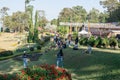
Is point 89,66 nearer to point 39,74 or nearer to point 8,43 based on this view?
point 39,74

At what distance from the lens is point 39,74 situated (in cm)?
1861

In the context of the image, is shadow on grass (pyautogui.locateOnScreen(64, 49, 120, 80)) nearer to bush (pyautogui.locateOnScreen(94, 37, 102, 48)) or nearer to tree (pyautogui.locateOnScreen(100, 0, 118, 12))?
bush (pyautogui.locateOnScreen(94, 37, 102, 48))

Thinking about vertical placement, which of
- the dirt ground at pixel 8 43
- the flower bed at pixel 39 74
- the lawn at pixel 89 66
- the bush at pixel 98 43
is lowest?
the dirt ground at pixel 8 43

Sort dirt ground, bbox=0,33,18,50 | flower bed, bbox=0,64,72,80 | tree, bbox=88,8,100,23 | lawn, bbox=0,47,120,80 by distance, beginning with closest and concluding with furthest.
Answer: flower bed, bbox=0,64,72,80, lawn, bbox=0,47,120,80, dirt ground, bbox=0,33,18,50, tree, bbox=88,8,100,23

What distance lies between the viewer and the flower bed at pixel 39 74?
56.6 ft

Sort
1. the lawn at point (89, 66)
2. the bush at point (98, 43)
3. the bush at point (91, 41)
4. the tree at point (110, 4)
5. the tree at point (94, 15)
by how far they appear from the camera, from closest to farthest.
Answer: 1. the lawn at point (89, 66)
2. the bush at point (98, 43)
3. the bush at point (91, 41)
4. the tree at point (110, 4)
5. the tree at point (94, 15)

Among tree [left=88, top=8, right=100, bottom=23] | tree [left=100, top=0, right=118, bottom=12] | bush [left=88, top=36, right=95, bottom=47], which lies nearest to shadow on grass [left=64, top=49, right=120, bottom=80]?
bush [left=88, top=36, right=95, bottom=47]

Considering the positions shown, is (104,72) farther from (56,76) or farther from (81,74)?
(56,76)

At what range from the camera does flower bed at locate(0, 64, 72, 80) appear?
17.2 m

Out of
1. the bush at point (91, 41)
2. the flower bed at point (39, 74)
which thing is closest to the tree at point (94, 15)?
the bush at point (91, 41)

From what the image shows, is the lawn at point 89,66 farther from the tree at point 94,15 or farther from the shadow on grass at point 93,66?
the tree at point 94,15

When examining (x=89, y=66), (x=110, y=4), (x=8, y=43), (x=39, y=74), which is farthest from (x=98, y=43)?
(x=110, y=4)

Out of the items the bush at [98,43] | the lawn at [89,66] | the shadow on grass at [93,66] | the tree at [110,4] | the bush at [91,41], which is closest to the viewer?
the shadow on grass at [93,66]

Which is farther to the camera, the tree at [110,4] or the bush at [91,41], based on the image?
the tree at [110,4]
